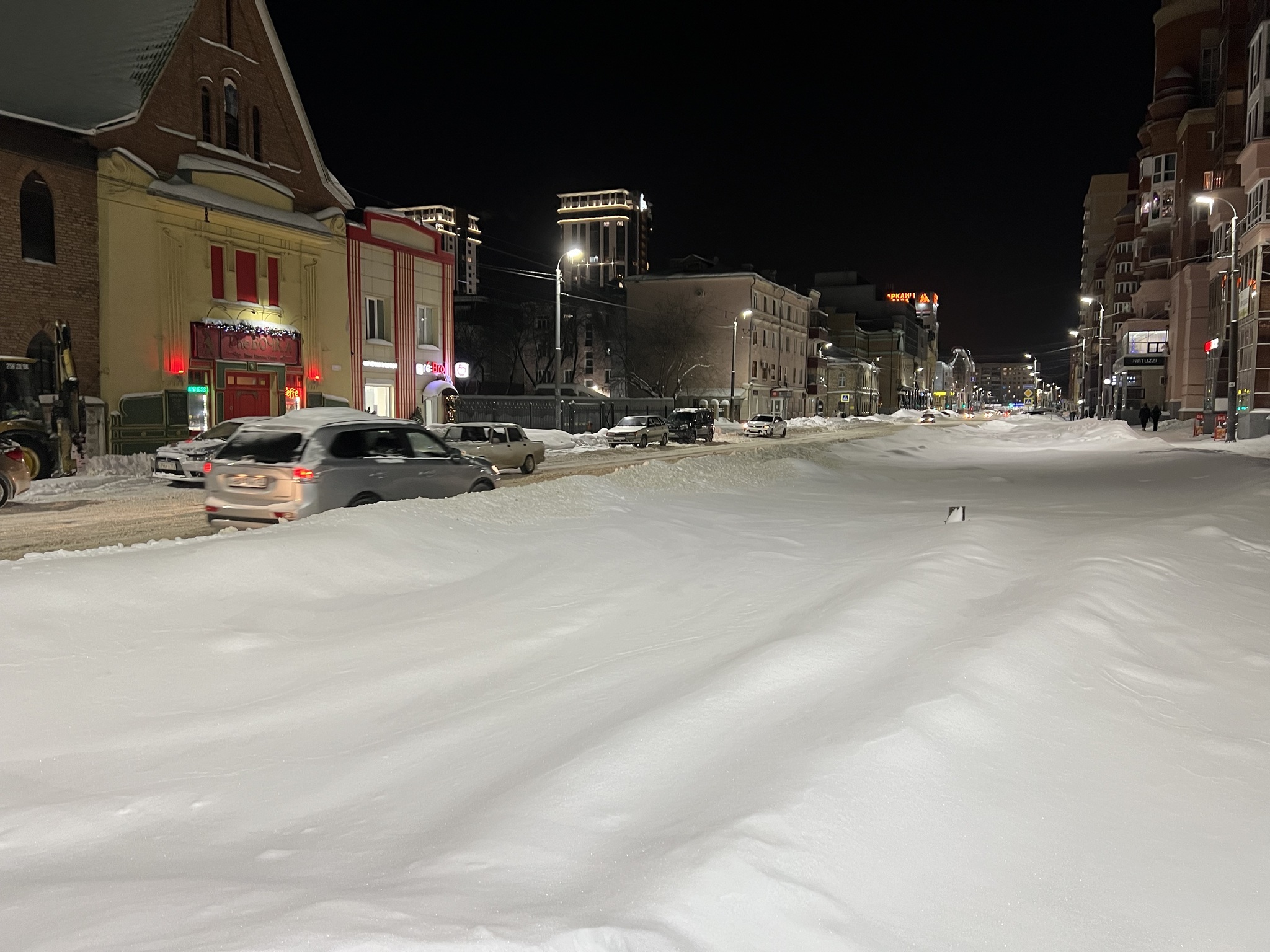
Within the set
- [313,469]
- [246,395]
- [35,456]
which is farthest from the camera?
[246,395]

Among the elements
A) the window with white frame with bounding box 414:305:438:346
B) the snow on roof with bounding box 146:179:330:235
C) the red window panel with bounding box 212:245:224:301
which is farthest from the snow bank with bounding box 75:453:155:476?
the window with white frame with bounding box 414:305:438:346

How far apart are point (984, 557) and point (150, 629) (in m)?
8.09

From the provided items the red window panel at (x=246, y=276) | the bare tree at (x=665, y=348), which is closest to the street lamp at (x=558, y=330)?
the red window panel at (x=246, y=276)

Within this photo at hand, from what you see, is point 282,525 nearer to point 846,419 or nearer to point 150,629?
point 150,629

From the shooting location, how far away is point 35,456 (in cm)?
1966

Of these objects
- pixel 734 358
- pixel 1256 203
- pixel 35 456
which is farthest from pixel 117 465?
pixel 734 358

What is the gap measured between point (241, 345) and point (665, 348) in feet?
155

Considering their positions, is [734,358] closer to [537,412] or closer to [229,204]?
[537,412]

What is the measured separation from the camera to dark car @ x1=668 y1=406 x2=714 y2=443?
44.7 metres

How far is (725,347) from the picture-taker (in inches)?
3014

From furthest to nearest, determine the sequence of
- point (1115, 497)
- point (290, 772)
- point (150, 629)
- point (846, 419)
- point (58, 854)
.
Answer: point (846, 419)
point (1115, 497)
point (150, 629)
point (290, 772)
point (58, 854)

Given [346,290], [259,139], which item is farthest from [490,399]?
[259,139]

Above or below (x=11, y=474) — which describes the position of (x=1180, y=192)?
above

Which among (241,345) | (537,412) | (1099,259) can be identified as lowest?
(537,412)
